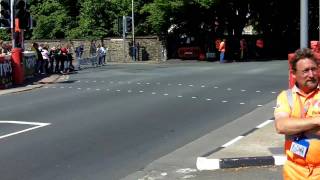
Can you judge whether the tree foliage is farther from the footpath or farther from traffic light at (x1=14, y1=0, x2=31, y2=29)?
traffic light at (x1=14, y1=0, x2=31, y2=29)

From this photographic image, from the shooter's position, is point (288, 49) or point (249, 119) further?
point (288, 49)

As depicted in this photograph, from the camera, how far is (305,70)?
Answer: 4.38m

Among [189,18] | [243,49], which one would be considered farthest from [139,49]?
[243,49]

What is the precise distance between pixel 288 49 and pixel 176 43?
9.60 m

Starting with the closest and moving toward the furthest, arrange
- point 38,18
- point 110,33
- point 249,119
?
point 249,119, point 110,33, point 38,18

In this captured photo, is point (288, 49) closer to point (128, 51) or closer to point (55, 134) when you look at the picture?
point (128, 51)

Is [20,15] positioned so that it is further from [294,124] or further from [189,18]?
[189,18]

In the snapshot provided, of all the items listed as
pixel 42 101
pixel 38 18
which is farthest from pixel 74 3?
pixel 42 101

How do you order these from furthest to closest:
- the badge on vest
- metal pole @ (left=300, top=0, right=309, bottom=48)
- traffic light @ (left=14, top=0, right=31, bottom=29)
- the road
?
traffic light @ (left=14, top=0, right=31, bottom=29), the road, metal pole @ (left=300, top=0, right=309, bottom=48), the badge on vest

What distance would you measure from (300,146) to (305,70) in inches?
20.8

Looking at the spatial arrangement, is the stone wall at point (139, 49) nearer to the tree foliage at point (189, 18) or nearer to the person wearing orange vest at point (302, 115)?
the tree foliage at point (189, 18)

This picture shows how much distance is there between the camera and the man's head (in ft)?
14.4

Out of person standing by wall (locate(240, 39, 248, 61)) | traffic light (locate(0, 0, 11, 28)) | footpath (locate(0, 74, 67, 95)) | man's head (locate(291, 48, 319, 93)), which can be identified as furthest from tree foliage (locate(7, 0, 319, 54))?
man's head (locate(291, 48, 319, 93))

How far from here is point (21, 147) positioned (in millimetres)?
10938
